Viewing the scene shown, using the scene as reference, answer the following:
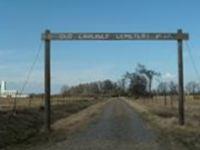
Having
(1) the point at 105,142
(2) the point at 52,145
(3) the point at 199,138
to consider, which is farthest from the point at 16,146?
(3) the point at 199,138

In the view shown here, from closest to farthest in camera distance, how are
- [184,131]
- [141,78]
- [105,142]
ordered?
[105,142], [184,131], [141,78]

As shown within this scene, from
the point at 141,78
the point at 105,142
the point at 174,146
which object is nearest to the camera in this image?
the point at 174,146

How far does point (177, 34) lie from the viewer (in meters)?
23.6

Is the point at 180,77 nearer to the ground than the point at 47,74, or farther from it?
nearer to the ground

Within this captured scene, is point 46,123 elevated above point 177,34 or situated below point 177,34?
below

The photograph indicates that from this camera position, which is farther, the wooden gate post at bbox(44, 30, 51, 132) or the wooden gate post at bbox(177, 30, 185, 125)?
the wooden gate post at bbox(177, 30, 185, 125)

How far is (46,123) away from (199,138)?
291 inches

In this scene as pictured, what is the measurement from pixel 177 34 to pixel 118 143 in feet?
29.1

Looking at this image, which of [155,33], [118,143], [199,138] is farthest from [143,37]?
[118,143]

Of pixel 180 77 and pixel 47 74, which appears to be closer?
pixel 47 74

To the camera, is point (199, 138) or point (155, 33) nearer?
point (199, 138)

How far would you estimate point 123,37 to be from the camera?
2327 cm

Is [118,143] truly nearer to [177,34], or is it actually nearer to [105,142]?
[105,142]

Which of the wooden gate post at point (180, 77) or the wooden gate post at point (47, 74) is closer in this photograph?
the wooden gate post at point (47, 74)
